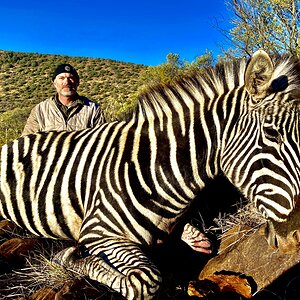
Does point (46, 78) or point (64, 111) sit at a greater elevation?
point (46, 78)

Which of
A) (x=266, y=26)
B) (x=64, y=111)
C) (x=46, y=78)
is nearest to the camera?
(x=64, y=111)

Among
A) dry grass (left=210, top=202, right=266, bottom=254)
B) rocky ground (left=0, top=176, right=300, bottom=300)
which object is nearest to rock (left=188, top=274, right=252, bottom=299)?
rocky ground (left=0, top=176, right=300, bottom=300)

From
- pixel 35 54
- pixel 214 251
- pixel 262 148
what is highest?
pixel 35 54

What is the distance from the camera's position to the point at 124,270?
7.61ft

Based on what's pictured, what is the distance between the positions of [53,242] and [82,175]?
763 mm

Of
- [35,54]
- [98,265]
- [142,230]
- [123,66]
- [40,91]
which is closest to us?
Result: [98,265]

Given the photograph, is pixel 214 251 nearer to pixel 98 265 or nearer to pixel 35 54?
pixel 98 265

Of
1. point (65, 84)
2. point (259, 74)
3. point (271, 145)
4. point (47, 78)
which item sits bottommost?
point (271, 145)

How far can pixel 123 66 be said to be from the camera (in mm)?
42625

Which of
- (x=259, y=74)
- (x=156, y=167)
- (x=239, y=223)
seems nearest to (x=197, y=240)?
(x=239, y=223)

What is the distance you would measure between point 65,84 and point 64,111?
36 cm

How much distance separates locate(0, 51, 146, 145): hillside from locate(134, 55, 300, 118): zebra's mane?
23.0 meters

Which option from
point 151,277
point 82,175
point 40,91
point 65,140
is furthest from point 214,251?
point 40,91

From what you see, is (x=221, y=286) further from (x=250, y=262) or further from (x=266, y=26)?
(x=266, y=26)
